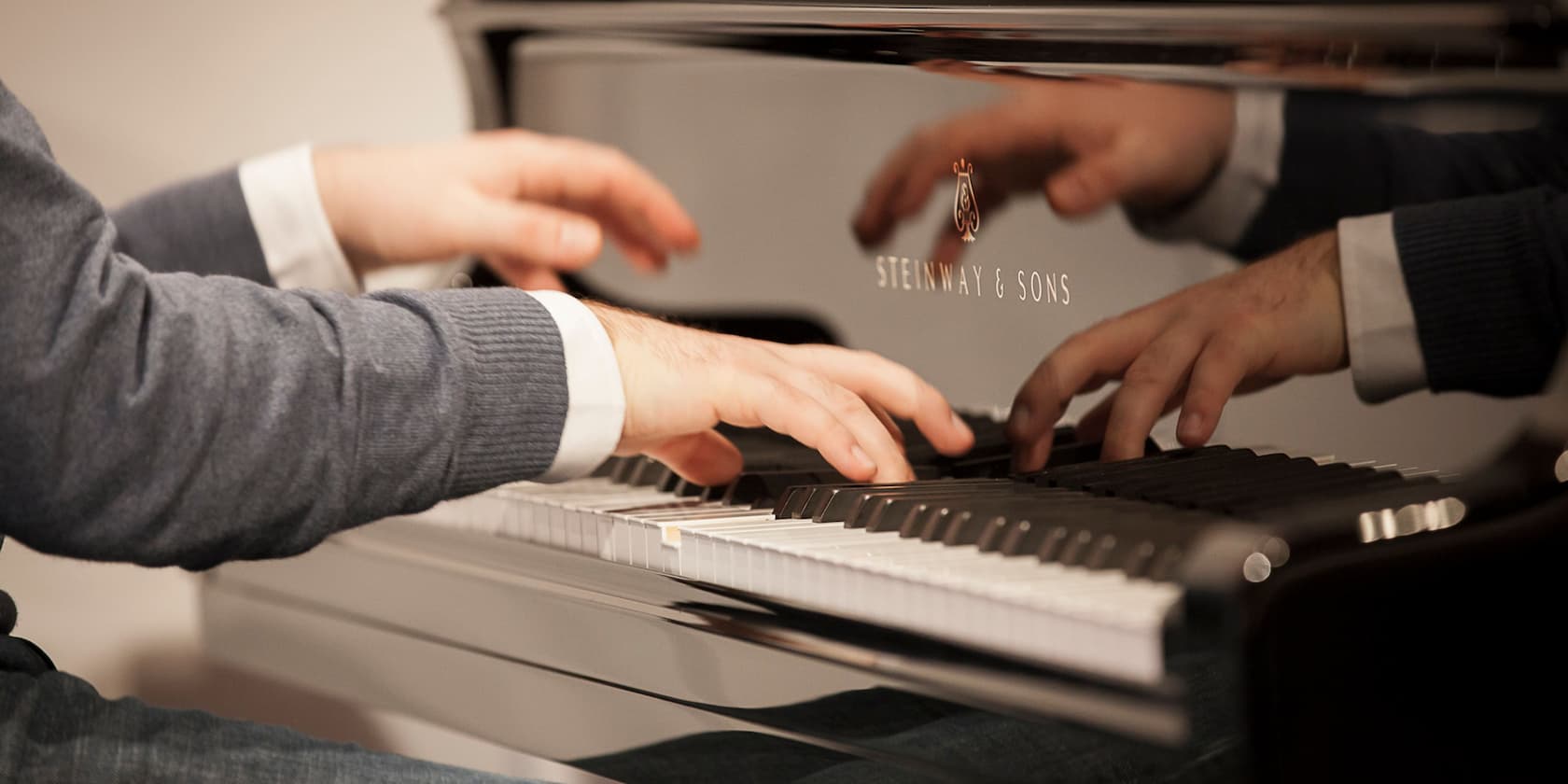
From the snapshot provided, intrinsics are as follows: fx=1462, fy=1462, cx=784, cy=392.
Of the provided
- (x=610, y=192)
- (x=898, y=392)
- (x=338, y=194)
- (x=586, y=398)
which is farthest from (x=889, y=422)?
(x=338, y=194)

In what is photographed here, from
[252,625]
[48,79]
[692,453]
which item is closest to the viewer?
[692,453]

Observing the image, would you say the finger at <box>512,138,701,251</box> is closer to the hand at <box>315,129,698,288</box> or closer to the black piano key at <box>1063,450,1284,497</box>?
the hand at <box>315,129,698,288</box>

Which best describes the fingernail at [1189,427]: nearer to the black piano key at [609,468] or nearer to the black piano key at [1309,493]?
the black piano key at [1309,493]

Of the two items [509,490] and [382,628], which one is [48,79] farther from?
[509,490]

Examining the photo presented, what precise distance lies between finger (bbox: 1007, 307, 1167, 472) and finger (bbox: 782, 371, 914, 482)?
94 millimetres

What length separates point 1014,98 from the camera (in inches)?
41.0

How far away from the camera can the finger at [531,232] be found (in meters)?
1.42

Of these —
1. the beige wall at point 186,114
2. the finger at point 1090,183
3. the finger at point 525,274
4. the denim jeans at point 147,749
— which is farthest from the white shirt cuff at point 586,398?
the beige wall at point 186,114

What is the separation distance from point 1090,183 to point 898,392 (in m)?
0.20

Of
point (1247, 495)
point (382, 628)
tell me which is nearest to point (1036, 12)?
point (1247, 495)

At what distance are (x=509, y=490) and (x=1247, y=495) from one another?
611mm

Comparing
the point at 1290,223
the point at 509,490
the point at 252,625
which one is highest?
the point at 1290,223

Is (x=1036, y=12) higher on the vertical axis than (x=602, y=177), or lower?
higher

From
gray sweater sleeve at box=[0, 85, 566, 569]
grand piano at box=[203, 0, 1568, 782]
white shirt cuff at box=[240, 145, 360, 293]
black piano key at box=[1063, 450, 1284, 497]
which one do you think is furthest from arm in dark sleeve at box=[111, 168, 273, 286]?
black piano key at box=[1063, 450, 1284, 497]
